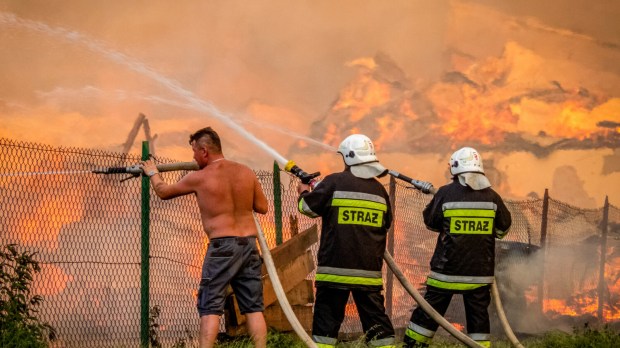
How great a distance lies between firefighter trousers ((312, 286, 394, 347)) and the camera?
7305mm

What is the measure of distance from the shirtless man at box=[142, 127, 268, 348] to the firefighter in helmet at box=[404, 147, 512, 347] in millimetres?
2058

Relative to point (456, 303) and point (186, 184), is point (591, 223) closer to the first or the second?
point (456, 303)

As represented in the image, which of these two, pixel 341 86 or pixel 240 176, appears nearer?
pixel 240 176

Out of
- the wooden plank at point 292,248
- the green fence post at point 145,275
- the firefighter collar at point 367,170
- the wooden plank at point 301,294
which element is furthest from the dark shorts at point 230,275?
the wooden plank at point 301,294

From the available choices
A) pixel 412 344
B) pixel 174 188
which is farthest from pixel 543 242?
pixel 174 188

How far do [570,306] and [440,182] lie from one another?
4314 mm

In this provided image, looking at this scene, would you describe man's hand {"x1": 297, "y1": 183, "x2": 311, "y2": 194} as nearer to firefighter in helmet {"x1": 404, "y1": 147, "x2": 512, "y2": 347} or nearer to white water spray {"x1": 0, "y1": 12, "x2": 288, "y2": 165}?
firefighter in helmet {"x1": 404, "y1": 147, "x2": 512, "y2": 347}

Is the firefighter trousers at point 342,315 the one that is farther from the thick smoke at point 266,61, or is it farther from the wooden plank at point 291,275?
the thick smoke at point 266,61

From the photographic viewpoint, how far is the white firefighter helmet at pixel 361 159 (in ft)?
24.6

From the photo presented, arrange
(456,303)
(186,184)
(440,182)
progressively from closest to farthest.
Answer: (186,184), (456,303), (440,182)

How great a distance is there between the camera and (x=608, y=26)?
71.6 feet

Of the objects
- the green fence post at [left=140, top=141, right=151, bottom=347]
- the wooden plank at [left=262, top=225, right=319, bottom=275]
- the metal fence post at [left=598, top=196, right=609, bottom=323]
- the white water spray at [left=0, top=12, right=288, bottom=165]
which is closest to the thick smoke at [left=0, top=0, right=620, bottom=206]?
the white water spray at [left=0, top=12, right=288, bottom=165]

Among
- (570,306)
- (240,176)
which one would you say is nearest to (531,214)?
(570,306)

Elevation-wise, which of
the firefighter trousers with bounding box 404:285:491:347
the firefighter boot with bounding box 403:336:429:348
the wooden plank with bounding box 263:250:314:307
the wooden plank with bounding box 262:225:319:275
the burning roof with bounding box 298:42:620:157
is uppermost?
the burning roof with bounding box 298:42:620:157
